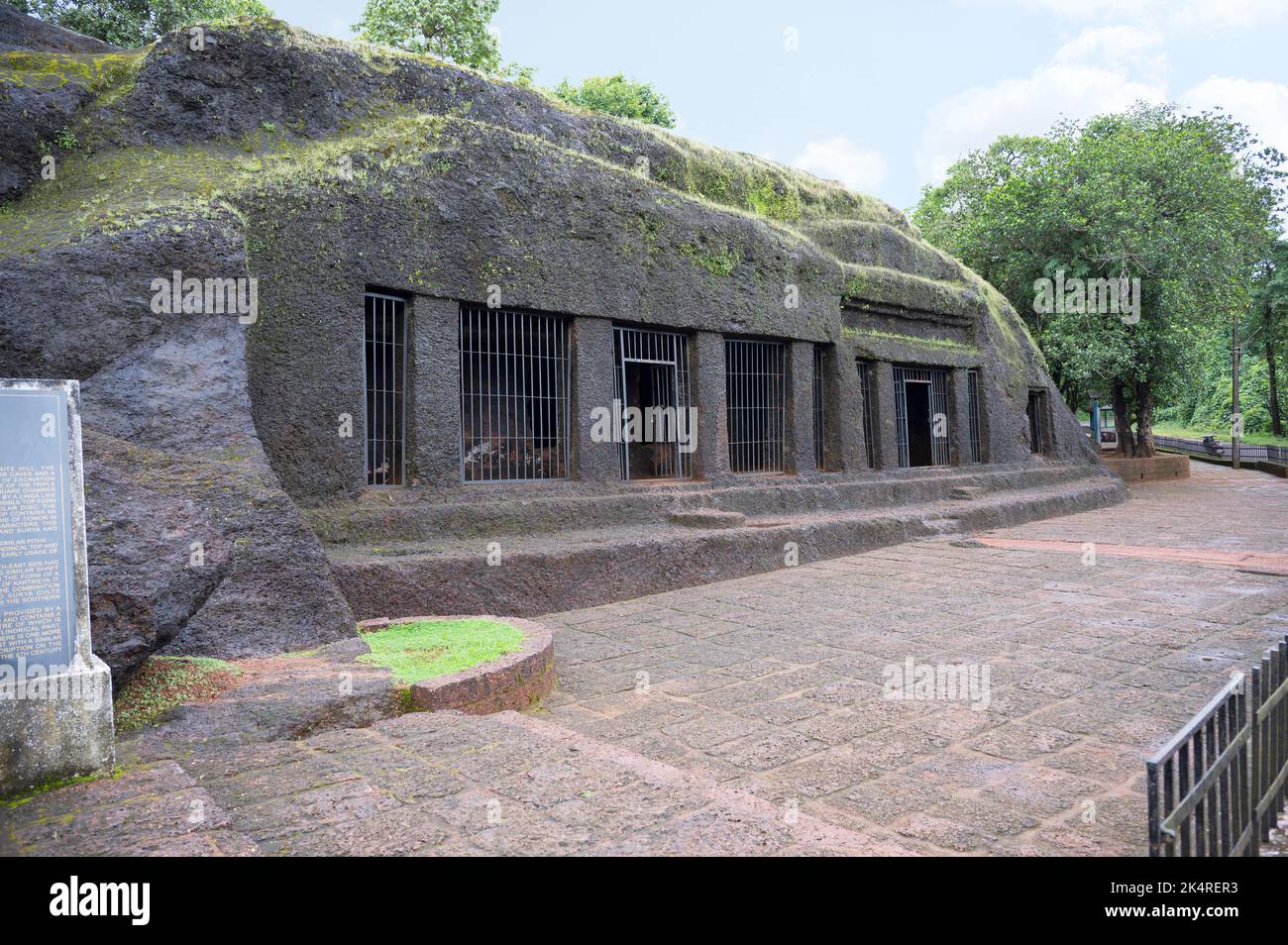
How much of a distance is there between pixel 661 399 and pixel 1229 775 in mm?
8240

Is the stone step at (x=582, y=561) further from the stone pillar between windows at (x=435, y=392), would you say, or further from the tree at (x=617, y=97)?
the tree at (x=617, y=97)

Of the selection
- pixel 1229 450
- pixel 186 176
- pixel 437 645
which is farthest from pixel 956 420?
pixel 1229 450

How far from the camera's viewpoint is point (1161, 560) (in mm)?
9344

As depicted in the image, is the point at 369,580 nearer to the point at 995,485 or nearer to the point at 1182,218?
the point at 995,485

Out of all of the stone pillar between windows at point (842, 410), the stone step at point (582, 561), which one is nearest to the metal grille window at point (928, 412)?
the stone pillar between windows at point (842, 410)

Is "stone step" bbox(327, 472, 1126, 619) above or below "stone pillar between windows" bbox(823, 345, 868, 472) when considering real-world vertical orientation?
below

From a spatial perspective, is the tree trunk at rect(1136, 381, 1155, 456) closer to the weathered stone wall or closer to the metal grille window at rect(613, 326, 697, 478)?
the weathered stone wall

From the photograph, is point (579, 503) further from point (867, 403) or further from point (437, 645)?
point (867, 403)

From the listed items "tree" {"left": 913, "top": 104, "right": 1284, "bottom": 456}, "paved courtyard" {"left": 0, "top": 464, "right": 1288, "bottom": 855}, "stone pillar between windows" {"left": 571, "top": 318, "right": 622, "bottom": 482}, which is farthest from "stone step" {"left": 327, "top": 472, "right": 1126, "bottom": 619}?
"tree" {"left": 913, "top": 104, "right": 1284, "bottom": 456}

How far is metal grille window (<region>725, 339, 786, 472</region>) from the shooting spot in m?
11.4

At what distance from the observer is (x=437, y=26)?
82.9ft

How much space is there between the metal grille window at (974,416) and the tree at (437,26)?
690 inches

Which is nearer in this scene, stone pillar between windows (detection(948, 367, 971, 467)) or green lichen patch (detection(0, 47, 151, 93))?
green lichen patch (detection(0, 47, 151, 93))

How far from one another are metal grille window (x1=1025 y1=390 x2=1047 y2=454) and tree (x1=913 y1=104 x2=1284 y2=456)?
2.71 metres
